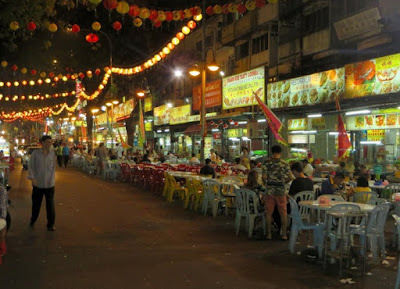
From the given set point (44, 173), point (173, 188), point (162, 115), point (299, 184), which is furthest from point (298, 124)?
point (162, 115)

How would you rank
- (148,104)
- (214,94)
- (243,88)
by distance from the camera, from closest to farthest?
(243,88) → (214,94) → (148,104)

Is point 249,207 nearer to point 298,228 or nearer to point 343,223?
point 298,228

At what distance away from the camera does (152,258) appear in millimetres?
7562

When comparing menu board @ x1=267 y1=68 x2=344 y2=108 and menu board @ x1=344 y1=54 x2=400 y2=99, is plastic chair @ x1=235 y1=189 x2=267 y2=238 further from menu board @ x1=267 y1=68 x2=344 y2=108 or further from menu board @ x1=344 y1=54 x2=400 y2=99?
menu board @ x1=267 y1=68 x2=344 y2=108

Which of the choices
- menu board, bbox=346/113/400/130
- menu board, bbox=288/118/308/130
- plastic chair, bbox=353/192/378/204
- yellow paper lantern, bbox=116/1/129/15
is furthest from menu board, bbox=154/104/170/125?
plastic chair, bbox=353/192/378/204

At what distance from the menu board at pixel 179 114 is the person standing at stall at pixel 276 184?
22.6 meters

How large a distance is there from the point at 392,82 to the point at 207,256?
9.14m

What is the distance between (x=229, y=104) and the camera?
23.5 metres

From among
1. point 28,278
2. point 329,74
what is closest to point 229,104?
point 329,74

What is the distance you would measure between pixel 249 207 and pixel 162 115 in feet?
92.6

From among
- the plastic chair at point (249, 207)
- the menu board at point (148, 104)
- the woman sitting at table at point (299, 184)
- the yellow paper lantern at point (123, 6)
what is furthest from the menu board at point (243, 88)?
the menu board at point (148, 104)

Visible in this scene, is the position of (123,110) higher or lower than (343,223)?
higher

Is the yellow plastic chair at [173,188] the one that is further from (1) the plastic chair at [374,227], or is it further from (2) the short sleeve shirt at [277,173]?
(1) the plastic chair at [374,227]

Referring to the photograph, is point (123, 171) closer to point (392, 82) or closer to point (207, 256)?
point (392, 82)
